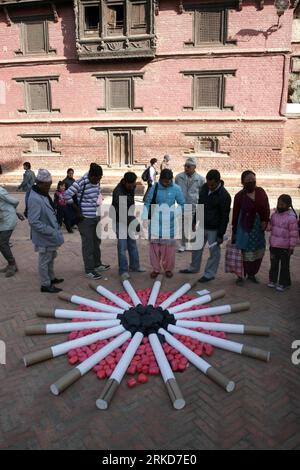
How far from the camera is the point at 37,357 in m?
4.06

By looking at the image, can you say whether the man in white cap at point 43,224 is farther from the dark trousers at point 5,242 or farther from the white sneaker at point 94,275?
the dark trousers at point 5,242

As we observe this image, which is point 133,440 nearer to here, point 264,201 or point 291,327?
point 291,327

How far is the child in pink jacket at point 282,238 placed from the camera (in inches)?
218

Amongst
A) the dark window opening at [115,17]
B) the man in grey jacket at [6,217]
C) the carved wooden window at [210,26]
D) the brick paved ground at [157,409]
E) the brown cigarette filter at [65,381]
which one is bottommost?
the brick paved ground at [157,409]

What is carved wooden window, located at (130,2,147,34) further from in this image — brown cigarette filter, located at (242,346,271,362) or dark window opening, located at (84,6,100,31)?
brown cigarette filter, located at (242,346,271,362)

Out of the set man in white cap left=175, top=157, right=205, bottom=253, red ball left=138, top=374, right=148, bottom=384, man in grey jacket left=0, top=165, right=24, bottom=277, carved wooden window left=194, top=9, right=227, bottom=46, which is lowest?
red ball left=138, top=374, right=148, bottom=384

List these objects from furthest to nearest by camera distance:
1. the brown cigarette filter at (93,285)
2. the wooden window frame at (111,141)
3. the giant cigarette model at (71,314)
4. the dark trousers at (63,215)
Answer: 1. the wooden window frame at (111,141)
2. the dark trousers at (63,215)
3. the brown cigarette filter at (93,285)
4. the giant cigarette model at (71,314)

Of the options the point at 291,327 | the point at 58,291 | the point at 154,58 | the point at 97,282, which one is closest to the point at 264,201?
the point at 291,327

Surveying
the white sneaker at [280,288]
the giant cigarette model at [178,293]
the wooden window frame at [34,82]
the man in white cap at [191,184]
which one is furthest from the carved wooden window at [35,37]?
the white sneaker at [280,288]

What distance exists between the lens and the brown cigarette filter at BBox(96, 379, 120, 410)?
11.2ft

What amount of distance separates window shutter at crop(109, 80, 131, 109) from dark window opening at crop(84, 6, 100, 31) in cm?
246

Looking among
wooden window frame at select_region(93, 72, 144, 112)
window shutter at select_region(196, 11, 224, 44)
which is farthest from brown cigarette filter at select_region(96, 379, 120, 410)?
window shutter at select_region(196, 11, 224, 44)

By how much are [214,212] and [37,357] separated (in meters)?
3.36

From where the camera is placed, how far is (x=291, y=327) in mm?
4863
